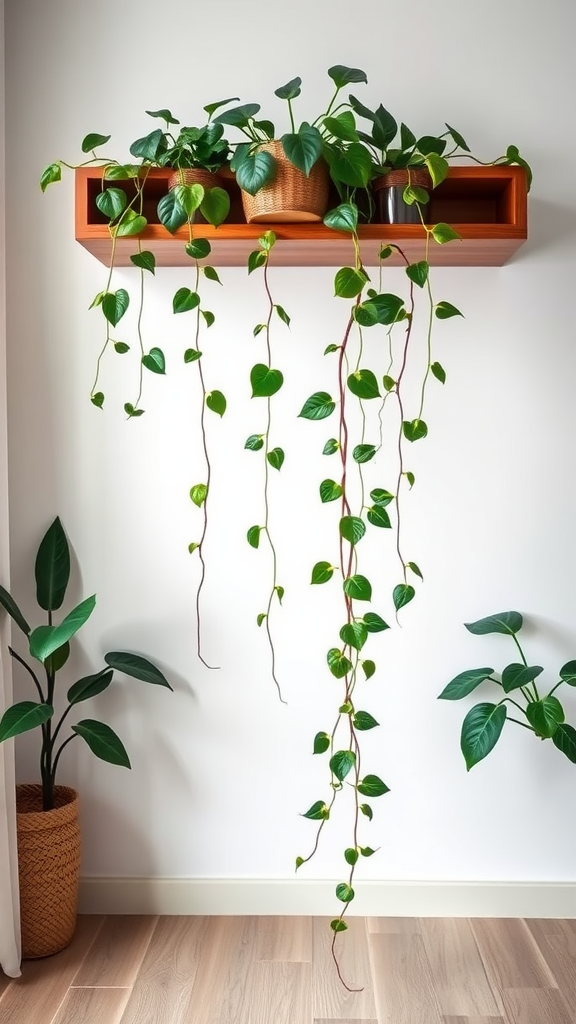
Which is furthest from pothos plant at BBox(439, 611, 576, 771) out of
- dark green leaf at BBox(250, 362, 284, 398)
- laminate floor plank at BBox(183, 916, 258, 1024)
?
dark green leaf at BBox(250, 362, 284, 398)

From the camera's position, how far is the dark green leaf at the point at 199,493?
2057 millimetres

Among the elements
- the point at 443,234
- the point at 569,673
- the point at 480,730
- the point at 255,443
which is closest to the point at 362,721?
the point at 480,730

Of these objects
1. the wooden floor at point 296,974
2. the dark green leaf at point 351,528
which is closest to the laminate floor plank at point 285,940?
the wooden floor at point 296,974

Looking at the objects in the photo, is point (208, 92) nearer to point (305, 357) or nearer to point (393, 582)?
point (305, 357)

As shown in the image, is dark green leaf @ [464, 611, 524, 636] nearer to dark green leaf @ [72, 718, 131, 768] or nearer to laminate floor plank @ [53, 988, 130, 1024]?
dark green leaf @ [72, 718, 131, 768]

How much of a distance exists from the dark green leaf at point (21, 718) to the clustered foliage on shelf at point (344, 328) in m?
0.45

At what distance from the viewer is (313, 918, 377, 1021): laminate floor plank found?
1886 mm

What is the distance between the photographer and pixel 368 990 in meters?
1.96

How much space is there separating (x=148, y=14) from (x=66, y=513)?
123cm

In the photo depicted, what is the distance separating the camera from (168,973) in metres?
2.02

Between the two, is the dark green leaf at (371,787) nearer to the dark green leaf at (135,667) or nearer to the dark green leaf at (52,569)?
the dark green leaf at (135,667)

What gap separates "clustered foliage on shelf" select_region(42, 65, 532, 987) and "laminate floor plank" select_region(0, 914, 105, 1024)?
580 mm

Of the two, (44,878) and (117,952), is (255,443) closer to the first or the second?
(44,878)

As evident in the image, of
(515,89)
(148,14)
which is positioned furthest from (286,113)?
(515,89)
